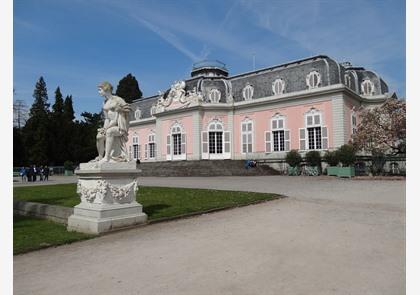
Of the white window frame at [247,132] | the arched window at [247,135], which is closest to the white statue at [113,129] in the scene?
the white window frame at [247,132]

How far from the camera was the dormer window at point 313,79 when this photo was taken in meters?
28.8

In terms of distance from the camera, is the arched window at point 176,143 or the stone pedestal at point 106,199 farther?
the arched window at point 176,143

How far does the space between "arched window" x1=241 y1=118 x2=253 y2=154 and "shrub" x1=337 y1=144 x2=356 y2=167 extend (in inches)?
410

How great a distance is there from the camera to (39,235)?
672 centimetres

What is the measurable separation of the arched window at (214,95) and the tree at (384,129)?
48.1 feet

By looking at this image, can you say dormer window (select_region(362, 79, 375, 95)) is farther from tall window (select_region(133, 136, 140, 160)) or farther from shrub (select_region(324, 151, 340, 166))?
tall window (select_region(133, 136, 140, 160))

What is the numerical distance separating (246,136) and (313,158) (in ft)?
27.7

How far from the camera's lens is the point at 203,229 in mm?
6898

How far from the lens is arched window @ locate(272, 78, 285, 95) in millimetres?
31000

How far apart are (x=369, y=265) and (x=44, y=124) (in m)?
47.9

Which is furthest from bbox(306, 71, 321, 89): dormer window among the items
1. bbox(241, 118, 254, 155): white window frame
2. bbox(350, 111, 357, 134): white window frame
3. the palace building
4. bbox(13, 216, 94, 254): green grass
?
bbox(13, 216, 94, 254): green grass

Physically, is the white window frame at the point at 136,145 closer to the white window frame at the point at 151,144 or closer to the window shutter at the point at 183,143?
the white window frame at the point at 151,144

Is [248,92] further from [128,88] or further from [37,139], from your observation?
[128,88]
